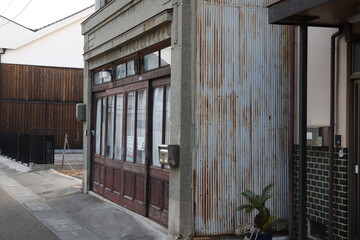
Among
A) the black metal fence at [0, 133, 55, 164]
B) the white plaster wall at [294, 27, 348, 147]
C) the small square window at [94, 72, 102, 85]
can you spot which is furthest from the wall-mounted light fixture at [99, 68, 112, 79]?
the black metal fence at [0, 133, 55, 164]

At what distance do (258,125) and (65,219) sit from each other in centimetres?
469

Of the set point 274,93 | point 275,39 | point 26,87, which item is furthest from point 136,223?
point 26,87

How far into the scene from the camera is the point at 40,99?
1249 inches

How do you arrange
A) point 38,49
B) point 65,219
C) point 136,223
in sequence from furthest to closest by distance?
1. point 38,49
2. point 65,219
3. point 136,223

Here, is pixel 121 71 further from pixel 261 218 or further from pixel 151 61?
pixel 261 218

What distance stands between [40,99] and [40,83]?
3.36ft

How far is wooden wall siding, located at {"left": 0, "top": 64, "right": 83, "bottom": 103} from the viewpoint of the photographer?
102 feet

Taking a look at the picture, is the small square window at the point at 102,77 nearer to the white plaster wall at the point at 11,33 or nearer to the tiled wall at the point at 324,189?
the tiled wall at the point at 324,189

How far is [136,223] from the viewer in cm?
901

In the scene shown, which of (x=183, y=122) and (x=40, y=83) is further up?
(x=40, y=83)

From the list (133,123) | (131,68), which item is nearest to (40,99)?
(131,68)

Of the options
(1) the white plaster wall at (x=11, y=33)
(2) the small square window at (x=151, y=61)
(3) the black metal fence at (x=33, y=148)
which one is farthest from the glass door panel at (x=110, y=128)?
(1) the white plaster wall at (x=11, y=33)

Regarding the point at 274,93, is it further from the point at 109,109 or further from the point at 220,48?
the point at 109,109

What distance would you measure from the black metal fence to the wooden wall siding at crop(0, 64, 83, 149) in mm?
6471
